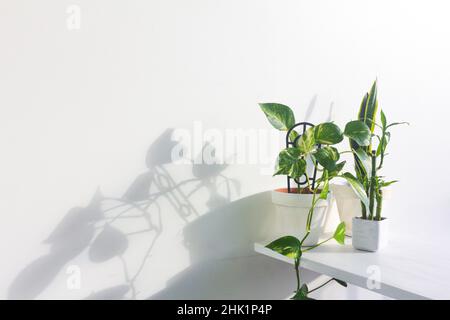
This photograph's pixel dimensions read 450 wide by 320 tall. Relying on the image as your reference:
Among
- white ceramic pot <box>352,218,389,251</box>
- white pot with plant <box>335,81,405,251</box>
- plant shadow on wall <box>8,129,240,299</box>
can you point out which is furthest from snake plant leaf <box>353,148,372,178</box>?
plant shadow on wall <box>8,129,240,299</box>

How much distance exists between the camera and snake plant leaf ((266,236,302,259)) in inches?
34.6

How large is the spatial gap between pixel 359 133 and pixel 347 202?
0.94ft

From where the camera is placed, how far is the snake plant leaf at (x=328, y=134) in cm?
87

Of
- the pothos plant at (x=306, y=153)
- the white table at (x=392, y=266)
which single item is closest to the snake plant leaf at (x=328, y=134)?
the pothos plant at (x=306, y=153)

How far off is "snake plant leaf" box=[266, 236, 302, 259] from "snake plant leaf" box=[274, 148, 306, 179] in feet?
0.47

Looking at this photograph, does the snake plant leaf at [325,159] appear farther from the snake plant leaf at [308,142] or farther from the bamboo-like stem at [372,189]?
the bamboo-like stem at [372,189]

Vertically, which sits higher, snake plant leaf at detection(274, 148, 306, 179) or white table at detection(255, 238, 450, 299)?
snake plant leaf at detection(274, 148, 306, 179)

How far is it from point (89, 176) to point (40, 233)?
0.15 meters

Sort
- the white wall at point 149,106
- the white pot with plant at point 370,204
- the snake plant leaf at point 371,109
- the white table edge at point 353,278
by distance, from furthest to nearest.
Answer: the snake plant leaf at point 371,109 < the white pot with plant at point 370,204 < the white wall at point 149,106 < the white table edge at point 353,278

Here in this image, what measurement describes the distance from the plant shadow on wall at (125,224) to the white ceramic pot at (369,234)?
0.36m

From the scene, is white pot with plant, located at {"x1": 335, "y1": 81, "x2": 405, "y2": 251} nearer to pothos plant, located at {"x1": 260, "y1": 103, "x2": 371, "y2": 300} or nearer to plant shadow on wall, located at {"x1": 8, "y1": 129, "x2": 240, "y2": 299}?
pothos plant, located at {"x1": 260, "y1": 103, "x2": 371, "y2": 300}

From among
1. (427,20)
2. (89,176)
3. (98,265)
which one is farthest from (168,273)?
(427,20)

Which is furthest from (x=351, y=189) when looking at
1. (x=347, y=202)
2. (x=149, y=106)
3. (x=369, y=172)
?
(x=149, y=106)
